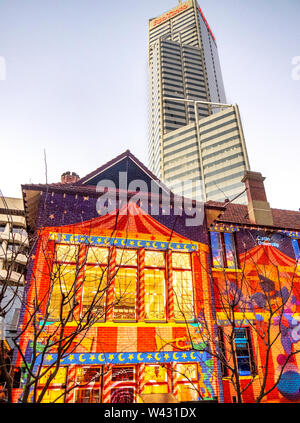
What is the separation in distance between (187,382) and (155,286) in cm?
337

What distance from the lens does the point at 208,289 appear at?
10.9m

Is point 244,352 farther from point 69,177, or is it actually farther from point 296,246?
point 69,177

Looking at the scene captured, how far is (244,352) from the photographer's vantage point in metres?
11.4

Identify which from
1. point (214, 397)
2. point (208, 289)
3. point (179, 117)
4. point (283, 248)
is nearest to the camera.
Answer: point (214, 397)

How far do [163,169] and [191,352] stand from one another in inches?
3339

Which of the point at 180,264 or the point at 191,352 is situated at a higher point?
the point at 180,264

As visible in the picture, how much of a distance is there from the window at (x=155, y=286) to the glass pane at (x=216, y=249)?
2.82 meters

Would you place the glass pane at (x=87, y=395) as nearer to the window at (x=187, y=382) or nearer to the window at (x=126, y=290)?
the window at (x=126, y=290)

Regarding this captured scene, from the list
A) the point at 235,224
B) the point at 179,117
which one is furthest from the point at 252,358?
the point at 179,117

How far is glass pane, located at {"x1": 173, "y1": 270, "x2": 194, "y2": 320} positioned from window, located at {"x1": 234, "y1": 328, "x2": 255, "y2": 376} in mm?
2758

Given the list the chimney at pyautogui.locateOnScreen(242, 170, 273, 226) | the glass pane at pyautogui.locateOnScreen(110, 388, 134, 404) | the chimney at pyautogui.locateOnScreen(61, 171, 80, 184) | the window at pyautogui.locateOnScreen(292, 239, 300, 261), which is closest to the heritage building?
the glass pane at pyautogui.locateOnScreen(110, 388, 134, 404)

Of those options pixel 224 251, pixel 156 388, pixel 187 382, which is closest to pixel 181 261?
pixel 224 251
